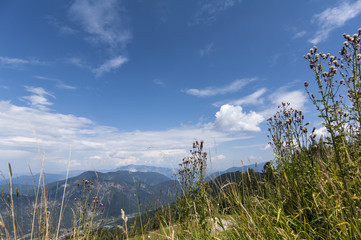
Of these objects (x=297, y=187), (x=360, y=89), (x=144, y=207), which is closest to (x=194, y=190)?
(x=144, y=207)

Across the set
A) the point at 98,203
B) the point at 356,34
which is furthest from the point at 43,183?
the point at 356,34

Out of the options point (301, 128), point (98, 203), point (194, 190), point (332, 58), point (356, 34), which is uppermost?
point (356, 34)

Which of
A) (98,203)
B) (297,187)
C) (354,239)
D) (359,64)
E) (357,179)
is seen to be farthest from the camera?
(98,203)

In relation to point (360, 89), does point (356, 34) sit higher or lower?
higher

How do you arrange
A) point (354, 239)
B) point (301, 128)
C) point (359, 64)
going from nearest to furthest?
point (354, 239), point (359, 64), point (301, 128)

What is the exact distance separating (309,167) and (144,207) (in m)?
3.23

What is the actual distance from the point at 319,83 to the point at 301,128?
98 cm

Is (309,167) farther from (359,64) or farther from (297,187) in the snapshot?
(359,64)

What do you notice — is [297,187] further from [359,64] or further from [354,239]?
[359,64]

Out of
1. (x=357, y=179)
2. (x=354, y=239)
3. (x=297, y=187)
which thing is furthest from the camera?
(x=297, y=187)

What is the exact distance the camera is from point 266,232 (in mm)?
2166

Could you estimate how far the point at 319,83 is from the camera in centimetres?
242

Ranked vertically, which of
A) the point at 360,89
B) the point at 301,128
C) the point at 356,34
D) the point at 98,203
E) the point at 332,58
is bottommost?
the point at 98,203

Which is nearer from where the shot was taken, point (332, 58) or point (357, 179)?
point (357, 179)
